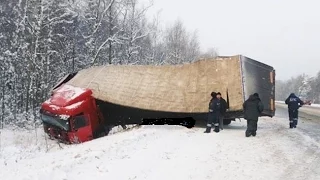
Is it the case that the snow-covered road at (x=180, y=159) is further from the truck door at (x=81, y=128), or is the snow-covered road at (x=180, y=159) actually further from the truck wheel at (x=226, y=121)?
the truck wheel at (x=226, y=121)

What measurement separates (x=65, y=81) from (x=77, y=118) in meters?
4.74

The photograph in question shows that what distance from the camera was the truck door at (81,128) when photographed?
567 inches

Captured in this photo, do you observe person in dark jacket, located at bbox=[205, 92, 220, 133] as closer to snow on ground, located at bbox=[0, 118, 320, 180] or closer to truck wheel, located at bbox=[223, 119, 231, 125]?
snow on ground, located at bbox=[0, 118, 320, 180]

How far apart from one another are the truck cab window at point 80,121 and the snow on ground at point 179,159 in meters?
2.08

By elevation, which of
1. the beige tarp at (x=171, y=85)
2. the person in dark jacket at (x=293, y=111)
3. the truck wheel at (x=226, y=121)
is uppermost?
the beige tarp at (x=171, y=85)

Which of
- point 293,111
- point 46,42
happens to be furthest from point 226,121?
point 46,42

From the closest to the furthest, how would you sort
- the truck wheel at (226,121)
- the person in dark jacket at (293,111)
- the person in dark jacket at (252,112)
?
the person in dark jacket at (252,112)
the person in dark jacket at (293,111)
the truck wheel at (226,121)

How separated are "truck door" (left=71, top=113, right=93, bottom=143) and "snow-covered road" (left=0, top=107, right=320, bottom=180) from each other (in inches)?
71.1

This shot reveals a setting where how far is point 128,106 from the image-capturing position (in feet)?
50.3

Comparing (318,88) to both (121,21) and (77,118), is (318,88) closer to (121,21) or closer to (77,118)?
(121,21)

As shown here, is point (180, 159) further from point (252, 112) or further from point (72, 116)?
point (72, 116)

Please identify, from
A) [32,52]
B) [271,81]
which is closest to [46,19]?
[32,52]

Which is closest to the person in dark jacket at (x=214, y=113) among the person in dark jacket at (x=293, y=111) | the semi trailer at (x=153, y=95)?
the semi trailer at (x=153, y=95)

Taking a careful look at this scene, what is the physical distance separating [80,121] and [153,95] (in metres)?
2.97
